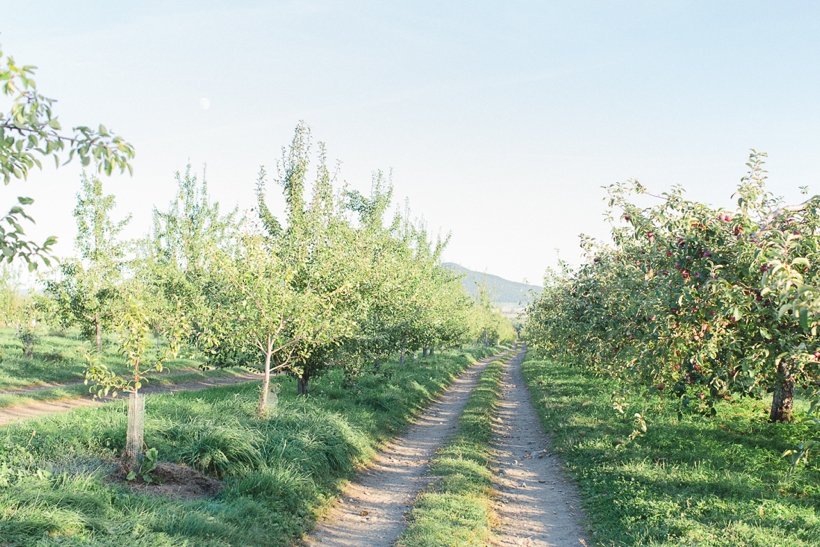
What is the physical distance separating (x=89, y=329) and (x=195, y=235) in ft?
21.8

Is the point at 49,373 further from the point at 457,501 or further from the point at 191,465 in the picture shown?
the point at 457,501

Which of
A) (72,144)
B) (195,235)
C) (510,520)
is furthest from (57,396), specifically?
(72,144)

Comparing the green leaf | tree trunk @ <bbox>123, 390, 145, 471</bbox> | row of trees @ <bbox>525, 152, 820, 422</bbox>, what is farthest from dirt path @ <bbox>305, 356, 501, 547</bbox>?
the green leaf

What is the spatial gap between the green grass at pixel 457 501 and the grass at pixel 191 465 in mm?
1658

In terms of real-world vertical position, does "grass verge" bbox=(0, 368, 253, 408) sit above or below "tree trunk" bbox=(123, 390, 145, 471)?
below

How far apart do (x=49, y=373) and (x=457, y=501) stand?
21291mm

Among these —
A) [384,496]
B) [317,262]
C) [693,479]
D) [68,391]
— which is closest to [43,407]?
[68,391]

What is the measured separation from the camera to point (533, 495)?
33.3ft

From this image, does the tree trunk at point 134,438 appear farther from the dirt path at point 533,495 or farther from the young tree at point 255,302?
the dirt path at point 533,495

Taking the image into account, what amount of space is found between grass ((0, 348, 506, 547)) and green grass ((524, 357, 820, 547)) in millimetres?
4675

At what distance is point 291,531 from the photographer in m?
7.53

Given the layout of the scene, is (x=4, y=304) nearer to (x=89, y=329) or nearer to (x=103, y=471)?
(x=89, y=329)

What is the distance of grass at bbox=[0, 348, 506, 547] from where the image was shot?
5.93 m

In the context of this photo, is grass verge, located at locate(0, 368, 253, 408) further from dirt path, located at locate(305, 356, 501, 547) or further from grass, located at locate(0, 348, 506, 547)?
dirt path, located at locate(305, 356, 501, 547)
